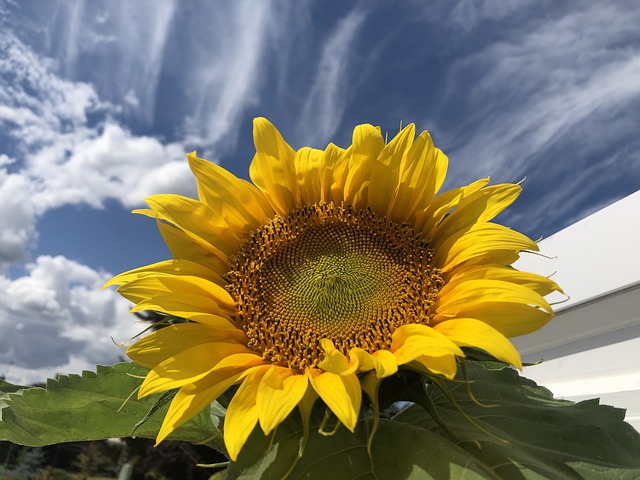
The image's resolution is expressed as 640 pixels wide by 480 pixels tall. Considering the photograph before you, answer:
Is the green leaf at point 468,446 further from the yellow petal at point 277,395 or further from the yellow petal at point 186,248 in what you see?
the yellow petal at point 186,248

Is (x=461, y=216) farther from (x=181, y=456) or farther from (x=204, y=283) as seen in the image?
(x=181, y=456)

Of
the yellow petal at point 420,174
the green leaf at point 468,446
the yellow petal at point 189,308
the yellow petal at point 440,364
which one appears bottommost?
the green leaf at point 468,446

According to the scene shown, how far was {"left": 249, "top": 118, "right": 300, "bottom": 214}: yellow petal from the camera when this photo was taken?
33.0 inches

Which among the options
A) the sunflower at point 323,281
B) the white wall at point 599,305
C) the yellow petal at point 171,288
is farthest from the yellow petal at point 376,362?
the white wall at point 599,305

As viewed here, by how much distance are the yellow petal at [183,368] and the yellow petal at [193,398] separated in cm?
1

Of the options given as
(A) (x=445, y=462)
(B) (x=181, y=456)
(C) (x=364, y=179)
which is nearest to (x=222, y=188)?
(C) (x=364, y=179)

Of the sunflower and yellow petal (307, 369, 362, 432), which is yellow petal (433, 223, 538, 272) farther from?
yellow petal (307, 369, 362, 432)

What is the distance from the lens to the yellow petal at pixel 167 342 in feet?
2.12

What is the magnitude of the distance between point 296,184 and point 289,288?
172mm

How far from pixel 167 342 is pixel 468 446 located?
1.23ft

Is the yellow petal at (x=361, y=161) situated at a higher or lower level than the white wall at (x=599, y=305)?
lower

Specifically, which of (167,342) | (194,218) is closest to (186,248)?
(194,218)

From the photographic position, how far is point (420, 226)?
0.84 m

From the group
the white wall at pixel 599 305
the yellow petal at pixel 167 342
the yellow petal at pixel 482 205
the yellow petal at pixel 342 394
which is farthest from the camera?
the white wall at pixel 599 305
